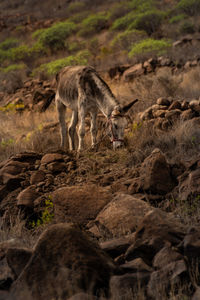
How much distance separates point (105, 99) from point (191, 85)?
4674 mm

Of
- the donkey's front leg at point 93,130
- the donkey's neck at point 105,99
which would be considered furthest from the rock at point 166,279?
the donkey's front leg at point 93,130

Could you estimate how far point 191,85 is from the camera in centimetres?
1213

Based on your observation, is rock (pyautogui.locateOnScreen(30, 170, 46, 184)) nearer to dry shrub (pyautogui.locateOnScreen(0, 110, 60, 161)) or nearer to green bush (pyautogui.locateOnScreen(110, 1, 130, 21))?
dry shrub (pyautogui.locateOnScreen(0, 110, 60, 161))

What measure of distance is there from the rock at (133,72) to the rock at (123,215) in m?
11.0

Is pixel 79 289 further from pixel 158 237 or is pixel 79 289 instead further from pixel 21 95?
pixel 21 95

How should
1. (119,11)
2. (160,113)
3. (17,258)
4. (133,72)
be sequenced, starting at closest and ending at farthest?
(17,258), (160,113), (133,72), (119,11)

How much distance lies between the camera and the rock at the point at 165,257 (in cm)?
316

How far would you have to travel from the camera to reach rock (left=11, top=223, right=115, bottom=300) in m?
3.01

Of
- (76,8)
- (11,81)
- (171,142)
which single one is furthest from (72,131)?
(76,8)

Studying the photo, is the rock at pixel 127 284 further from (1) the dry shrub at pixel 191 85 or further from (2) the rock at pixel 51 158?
(1) the dry shrub at pixel 191 85

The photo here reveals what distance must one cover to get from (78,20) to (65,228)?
30282mm

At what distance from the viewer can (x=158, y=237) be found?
3525 millimetres

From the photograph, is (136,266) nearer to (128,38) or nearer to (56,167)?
(56,167)

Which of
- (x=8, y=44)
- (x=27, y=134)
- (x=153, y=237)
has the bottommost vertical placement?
(x=27, y=134)
